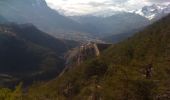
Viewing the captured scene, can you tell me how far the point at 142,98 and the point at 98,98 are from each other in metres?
52.3

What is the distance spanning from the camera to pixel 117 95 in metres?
107

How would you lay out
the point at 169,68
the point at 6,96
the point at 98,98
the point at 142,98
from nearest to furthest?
the point at 142,98 → the point at 6,96 → the point at 169,68 → the point at 98,98

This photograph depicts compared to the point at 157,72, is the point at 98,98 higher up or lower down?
lower down

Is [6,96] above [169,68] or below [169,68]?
below

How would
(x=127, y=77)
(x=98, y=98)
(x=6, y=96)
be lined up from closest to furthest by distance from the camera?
(x=127, y=77) → (x=6, y=96) → (x=98, y=98)

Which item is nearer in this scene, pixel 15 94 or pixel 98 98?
pixel 15 94

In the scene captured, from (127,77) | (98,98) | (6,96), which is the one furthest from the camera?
(98,98)

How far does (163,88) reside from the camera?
10669 centimetres

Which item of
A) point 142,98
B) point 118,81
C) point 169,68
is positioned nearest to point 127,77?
point 118,81

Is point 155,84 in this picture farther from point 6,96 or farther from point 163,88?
point 6,96

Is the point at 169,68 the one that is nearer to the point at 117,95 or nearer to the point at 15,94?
the point at 117,95

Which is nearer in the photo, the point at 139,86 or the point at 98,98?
the point at 139,86

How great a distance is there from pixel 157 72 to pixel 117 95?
3075cm

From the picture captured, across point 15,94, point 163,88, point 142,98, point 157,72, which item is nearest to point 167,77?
point 157,72
